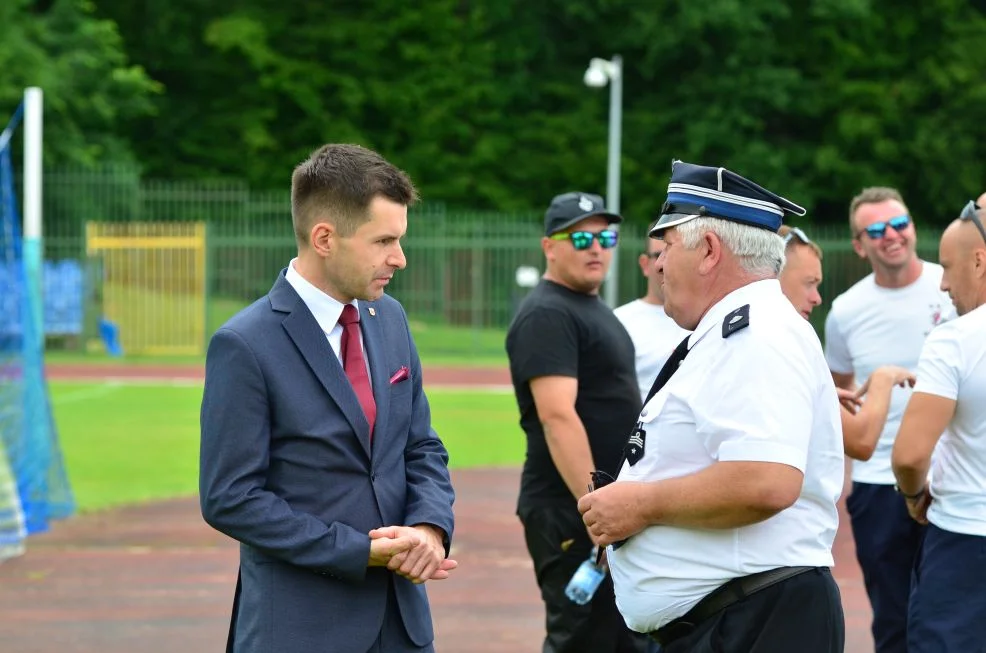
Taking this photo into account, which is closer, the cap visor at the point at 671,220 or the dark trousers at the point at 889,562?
the cap visor at the point at 671,220

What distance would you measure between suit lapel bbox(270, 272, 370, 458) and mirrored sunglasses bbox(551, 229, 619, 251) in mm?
2313

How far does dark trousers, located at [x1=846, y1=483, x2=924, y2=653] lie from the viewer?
597 cm

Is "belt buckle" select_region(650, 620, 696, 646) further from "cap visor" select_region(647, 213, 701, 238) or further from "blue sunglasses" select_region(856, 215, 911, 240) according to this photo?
"blue sunglasses" select_region(856, 215, 911, 240)

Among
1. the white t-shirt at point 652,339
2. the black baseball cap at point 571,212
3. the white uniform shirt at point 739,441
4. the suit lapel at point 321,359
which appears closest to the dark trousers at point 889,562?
the white t-shirt at point 652,339

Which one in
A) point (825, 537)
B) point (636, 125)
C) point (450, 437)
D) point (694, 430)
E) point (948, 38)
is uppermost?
point (948, 38)

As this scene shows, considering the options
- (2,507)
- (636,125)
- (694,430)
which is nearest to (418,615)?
(694,430)

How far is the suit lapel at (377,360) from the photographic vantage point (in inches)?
146

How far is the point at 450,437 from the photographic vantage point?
16.3 metres

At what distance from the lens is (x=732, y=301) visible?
344 cm

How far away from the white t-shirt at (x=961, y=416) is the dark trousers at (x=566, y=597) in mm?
1378

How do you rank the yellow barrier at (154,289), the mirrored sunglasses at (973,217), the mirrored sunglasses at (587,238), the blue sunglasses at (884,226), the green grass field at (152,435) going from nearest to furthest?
the mirrored sunglasses at (973,217) → the mirrored sunglasses at (587,238) → the blue sunglasses at (884,226) → the green grass field at (152,435) → the yellow barrier at (154,289)

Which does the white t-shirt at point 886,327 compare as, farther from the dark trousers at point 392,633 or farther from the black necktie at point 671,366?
the dark trousers at point 392,633

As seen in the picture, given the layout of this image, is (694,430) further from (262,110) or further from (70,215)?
(262,110)

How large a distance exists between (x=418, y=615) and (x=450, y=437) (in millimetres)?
12523
